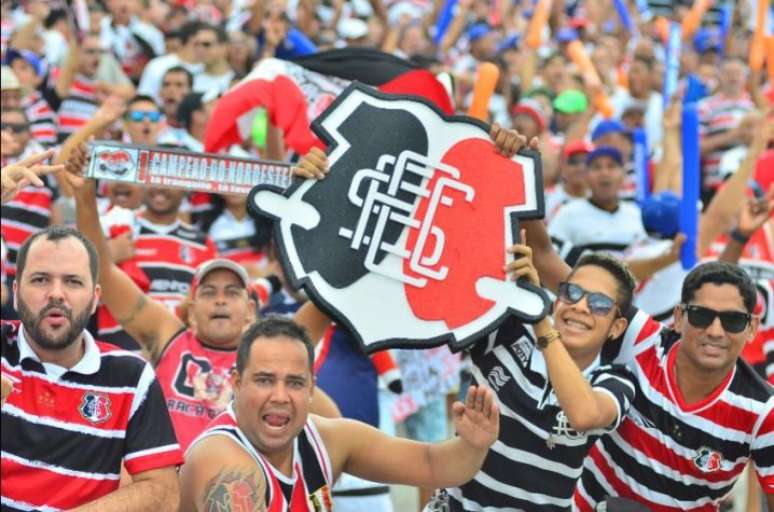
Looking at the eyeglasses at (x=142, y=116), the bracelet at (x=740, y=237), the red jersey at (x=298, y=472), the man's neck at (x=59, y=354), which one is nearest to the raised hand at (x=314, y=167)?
the red jersey at (x=298, y=472)

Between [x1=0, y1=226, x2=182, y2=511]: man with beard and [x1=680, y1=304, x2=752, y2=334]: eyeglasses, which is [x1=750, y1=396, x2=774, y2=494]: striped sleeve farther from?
[x1=0, y1=226, x2=182, y2=511]: man with beard

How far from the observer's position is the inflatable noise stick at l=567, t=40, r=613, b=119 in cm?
1117

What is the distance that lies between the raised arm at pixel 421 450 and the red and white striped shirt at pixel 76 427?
551 mm

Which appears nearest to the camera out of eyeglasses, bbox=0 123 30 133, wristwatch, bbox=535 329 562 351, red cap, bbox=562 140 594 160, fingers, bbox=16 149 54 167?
wristwatch, bbox=535 329 562 351

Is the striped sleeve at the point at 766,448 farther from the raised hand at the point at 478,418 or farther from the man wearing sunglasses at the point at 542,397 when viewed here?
the raised hand at the point at 478,418

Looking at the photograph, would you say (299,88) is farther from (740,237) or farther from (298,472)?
(298,472)

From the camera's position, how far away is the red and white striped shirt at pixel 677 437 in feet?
15.4

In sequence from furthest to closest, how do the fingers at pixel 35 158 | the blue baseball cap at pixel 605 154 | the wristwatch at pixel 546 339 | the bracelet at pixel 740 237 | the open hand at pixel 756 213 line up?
the blue baseball cap at pixel 605 154
the bracelet at pixel 740 237
the open hand at pixel 756 213
the fingers at pixel 35 158
the wristwatch at pixel 546 339

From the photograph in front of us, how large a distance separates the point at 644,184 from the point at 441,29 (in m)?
5.57

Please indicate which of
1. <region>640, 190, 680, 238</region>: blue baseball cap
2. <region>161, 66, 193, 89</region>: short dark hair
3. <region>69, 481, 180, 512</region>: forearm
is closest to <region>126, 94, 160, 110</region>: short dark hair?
<region>161, 66, 193, 89</region>: short dark hair

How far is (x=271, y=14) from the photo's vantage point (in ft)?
34.4

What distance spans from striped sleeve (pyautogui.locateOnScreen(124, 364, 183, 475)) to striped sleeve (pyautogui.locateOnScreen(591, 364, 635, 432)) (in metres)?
1.35

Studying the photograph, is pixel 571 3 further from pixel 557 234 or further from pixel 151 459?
pixel 151 459

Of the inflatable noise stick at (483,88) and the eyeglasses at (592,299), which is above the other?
the inflatable noise stick at (483,88)
